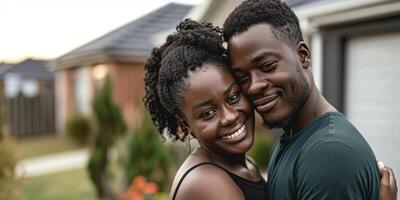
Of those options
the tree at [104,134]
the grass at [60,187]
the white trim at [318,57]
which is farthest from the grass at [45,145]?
the white trim at [318,57]

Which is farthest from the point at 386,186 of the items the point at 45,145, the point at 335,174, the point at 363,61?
the point at 45,145

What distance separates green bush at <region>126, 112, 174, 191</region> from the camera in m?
6.84

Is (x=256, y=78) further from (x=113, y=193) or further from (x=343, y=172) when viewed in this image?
(x=113, y=193)

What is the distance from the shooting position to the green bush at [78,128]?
14.6 meters

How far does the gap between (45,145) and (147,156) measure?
897 cm

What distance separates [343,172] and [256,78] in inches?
16.2

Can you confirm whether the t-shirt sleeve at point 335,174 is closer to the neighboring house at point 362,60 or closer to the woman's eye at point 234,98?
the woman's eye at point 234,98

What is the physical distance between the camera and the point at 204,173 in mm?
1592

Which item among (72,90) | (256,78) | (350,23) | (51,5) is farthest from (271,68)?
(72,90)

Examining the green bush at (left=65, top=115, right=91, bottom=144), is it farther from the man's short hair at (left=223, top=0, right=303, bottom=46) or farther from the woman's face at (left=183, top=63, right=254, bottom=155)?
the man's short hair at (left=223, top=0, right=303, bottom=46)

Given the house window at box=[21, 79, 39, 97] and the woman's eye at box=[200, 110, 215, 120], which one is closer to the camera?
the woman's eye at box=[200, 110, 215, 120]

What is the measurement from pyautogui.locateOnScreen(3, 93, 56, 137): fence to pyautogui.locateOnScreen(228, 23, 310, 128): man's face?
615 inches

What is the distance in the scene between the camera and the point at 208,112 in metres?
1.59

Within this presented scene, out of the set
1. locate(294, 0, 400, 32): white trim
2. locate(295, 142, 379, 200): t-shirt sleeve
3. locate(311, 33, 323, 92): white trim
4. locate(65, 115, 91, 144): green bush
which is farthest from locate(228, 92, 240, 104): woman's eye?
locate(65, 115, 91, 144): green bush
